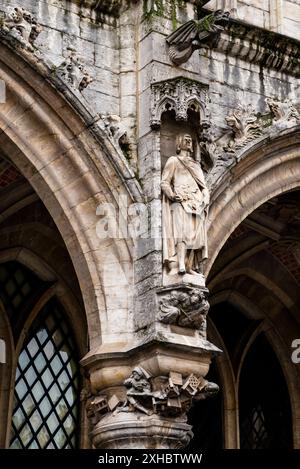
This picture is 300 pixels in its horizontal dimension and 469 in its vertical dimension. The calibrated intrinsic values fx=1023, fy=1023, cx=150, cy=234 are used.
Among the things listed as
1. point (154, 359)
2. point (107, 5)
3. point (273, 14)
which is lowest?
point (154, 359)

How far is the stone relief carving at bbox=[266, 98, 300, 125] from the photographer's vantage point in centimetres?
1002

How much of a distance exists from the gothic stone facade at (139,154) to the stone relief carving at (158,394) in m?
0.01

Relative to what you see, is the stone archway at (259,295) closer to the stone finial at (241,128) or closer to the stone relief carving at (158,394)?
the stone finial at (241,128)

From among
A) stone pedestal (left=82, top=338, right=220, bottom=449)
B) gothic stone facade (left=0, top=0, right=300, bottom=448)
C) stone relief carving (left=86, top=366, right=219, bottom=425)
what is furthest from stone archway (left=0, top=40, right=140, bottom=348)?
stone relief carving (left=86, top=366, right=219, bottom=425)

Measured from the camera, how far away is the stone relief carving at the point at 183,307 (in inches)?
323

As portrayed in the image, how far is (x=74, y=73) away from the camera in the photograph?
888 cm

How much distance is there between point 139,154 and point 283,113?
5.97 feet

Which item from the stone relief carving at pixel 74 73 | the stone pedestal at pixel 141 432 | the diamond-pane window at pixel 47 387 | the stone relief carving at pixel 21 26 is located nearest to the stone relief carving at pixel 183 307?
the stone pedestal at pixel 141 432

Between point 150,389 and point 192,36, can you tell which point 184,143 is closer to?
point 192,36

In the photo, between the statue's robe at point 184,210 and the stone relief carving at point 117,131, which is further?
the stone relief carving at point 117,131

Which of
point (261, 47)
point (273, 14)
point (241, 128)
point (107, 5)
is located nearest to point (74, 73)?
point (107, 5)

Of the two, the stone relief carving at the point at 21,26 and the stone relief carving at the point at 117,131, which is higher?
the stone relief carving at the point at 21,26

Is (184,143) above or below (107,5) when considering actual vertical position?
below

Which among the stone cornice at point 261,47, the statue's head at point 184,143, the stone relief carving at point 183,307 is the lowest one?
the stone relief carving at point 183,307
